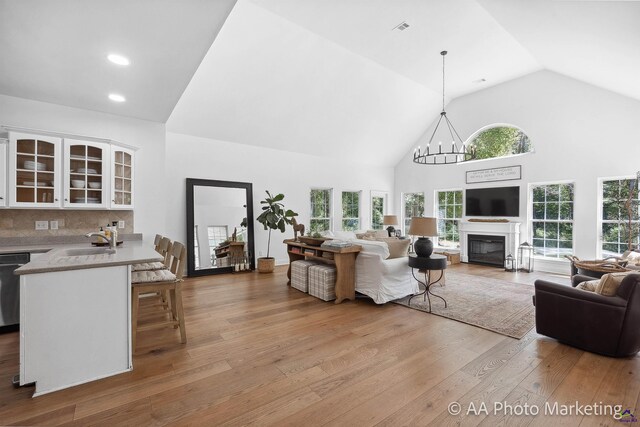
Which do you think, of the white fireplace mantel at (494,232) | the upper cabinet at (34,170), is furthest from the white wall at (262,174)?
the white fireplace mantel at (494,232)

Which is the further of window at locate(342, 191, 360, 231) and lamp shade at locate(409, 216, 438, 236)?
window at locate(342, 191, 360, 231)

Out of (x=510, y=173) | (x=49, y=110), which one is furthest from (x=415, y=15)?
(x=49, y=110)

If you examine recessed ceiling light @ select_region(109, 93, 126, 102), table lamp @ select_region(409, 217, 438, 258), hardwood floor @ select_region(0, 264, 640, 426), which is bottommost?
hardwood floor @ select_region(0, 264, 640, 426)

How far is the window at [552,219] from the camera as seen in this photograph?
20.1ft

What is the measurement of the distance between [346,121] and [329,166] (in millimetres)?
1380

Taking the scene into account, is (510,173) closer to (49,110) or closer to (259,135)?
(259,135)

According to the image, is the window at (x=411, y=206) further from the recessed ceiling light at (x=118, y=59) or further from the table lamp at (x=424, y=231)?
the recessed ceiling light at (x=118, y=59)

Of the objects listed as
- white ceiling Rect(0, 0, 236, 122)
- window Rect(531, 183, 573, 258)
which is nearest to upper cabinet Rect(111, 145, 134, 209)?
white ceiling Rect(0, 0, 236, 122)

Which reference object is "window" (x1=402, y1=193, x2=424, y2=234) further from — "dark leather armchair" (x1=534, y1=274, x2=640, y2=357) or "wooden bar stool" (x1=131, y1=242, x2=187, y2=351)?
"wooden bar stool" (x1=131, y1=242, x2=187, y2=351)

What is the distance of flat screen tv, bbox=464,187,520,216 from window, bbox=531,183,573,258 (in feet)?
1.21

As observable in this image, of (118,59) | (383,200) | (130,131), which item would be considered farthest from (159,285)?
(383,200)

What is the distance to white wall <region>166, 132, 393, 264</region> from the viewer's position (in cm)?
568

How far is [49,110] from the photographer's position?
3719 millimetres

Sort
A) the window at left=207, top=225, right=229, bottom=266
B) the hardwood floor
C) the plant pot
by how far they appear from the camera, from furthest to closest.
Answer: the plant pot
the window at left=207, top=225, right=229, bottom=266
the hardwood floor
